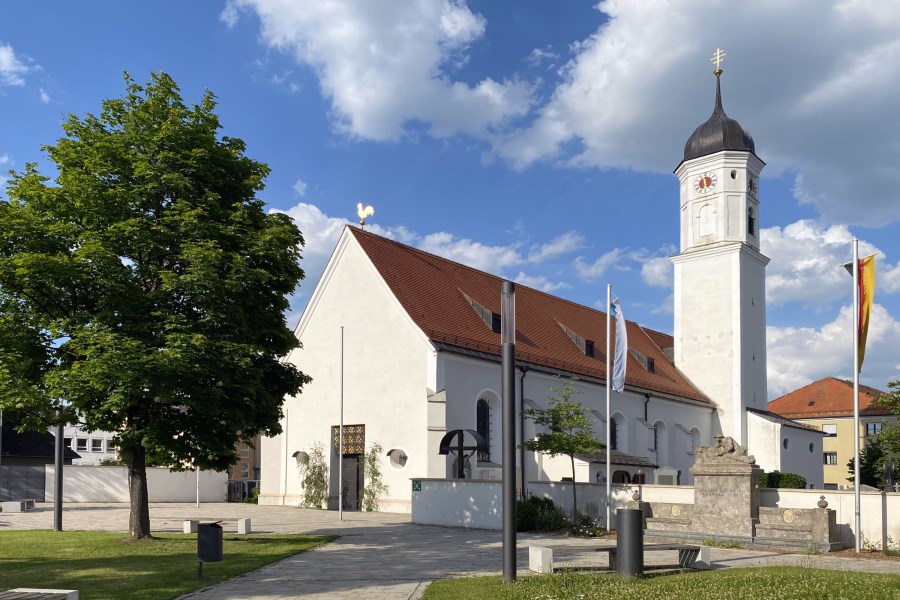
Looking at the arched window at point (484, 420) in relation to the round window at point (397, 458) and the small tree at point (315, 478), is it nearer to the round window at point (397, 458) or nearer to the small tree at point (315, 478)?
the round window at point (397, 458)

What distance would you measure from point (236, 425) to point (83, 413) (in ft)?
10.8

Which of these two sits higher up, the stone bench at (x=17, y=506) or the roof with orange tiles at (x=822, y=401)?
the roof with orange tiles at (x=822, y=401)

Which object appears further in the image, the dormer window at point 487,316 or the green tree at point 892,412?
the dormer window at point 487,316

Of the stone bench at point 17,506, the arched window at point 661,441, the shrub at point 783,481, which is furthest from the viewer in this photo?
the arched window at point 661,441

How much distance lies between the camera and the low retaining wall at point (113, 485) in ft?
139

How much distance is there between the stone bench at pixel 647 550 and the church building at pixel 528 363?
9397 mm

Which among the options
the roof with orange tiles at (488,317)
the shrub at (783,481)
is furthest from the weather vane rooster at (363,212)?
the shrub at (783,481)

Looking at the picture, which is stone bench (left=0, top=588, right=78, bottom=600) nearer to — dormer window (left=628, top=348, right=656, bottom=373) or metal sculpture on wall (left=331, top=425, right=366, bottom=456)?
metal sculpture on wall (left=331, top=425, right=366, bottom=456)

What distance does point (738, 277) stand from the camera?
46.8 meters

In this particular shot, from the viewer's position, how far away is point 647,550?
15617 millimetres

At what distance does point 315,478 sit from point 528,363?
10186 millimetres

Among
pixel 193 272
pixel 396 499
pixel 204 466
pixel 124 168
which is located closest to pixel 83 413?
pixel 204 466

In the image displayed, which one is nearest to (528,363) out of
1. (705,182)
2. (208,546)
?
(705,182)

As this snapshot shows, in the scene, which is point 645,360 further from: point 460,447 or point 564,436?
point 564,436
